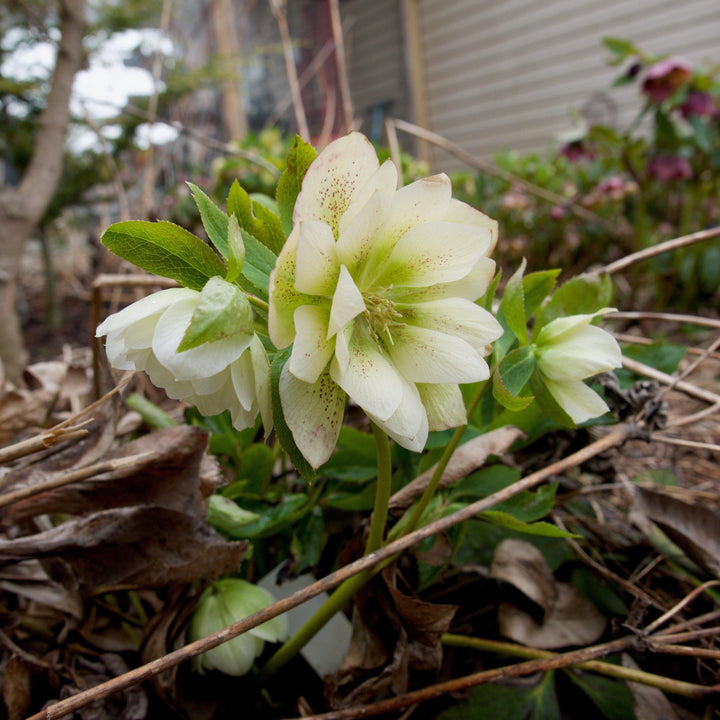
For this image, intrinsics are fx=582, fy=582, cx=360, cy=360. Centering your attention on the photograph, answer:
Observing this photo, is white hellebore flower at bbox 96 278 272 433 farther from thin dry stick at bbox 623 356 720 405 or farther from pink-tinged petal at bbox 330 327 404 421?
thin dry stick at bbox 623 356 720 405

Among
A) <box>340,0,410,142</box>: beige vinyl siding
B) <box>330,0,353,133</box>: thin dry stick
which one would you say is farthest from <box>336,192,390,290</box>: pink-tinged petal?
<box>340,0,410,142</box>: beige vinyl siding

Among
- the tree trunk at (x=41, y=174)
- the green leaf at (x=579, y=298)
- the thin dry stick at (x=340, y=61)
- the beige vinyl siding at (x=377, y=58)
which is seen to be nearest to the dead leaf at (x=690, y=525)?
the green leaf at (x=579, y=298)

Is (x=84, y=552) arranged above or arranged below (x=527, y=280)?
below

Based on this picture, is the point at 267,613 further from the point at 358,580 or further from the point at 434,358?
the point at 434,358

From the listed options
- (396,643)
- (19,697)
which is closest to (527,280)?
(396,643)

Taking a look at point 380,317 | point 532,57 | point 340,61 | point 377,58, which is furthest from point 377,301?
point 377,58

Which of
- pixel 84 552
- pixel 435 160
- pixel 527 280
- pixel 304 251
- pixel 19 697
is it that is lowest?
pixel 435 160

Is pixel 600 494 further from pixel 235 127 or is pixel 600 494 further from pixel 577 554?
pixel 235 127
